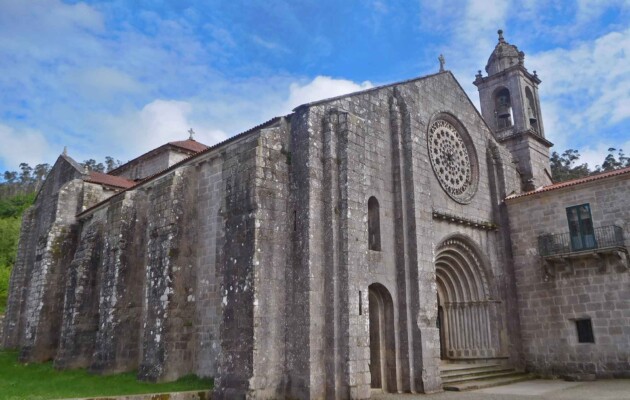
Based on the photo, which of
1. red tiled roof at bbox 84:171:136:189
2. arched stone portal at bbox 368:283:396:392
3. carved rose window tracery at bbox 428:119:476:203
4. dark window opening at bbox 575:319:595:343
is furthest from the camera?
red tiled roof at bbox 84:171:136:189

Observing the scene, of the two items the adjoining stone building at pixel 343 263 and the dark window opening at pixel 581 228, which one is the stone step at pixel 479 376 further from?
the dark window opening at pixel 581 228

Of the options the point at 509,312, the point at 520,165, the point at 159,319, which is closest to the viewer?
the point at 159,319

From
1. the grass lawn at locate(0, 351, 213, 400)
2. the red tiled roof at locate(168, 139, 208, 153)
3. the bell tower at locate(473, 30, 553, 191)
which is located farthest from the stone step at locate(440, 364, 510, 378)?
the red tiled roof at locate(168, 139, 208, 153)

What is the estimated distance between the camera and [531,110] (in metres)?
22.2

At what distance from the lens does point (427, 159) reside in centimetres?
1495

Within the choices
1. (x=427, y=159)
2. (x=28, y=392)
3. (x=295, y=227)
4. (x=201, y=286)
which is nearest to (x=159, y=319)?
(x=201, y=286)

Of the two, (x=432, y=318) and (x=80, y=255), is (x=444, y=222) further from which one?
(x=80, y=255)

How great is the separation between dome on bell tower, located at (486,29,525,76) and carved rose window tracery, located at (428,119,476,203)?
6.60m

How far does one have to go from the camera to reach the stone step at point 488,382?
12634 millimetres

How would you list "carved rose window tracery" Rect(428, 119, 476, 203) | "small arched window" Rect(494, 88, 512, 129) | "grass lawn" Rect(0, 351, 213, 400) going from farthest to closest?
1. "small arched window" Rect(494, 88, 512, 129)
2. "carved rose window tracery" Rect(428, 119, 476, 203)
3. "grass lawn" Rect(0, 351, 213, 400)

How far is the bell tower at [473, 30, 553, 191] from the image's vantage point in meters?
21.0

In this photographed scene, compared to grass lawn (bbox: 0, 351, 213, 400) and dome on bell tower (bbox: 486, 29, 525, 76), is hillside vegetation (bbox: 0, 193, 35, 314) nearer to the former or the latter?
grass lawn (bbox: 0, 351, 213, 400)

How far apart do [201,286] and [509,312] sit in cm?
1017

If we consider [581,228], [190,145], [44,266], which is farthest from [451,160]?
[44,266]
